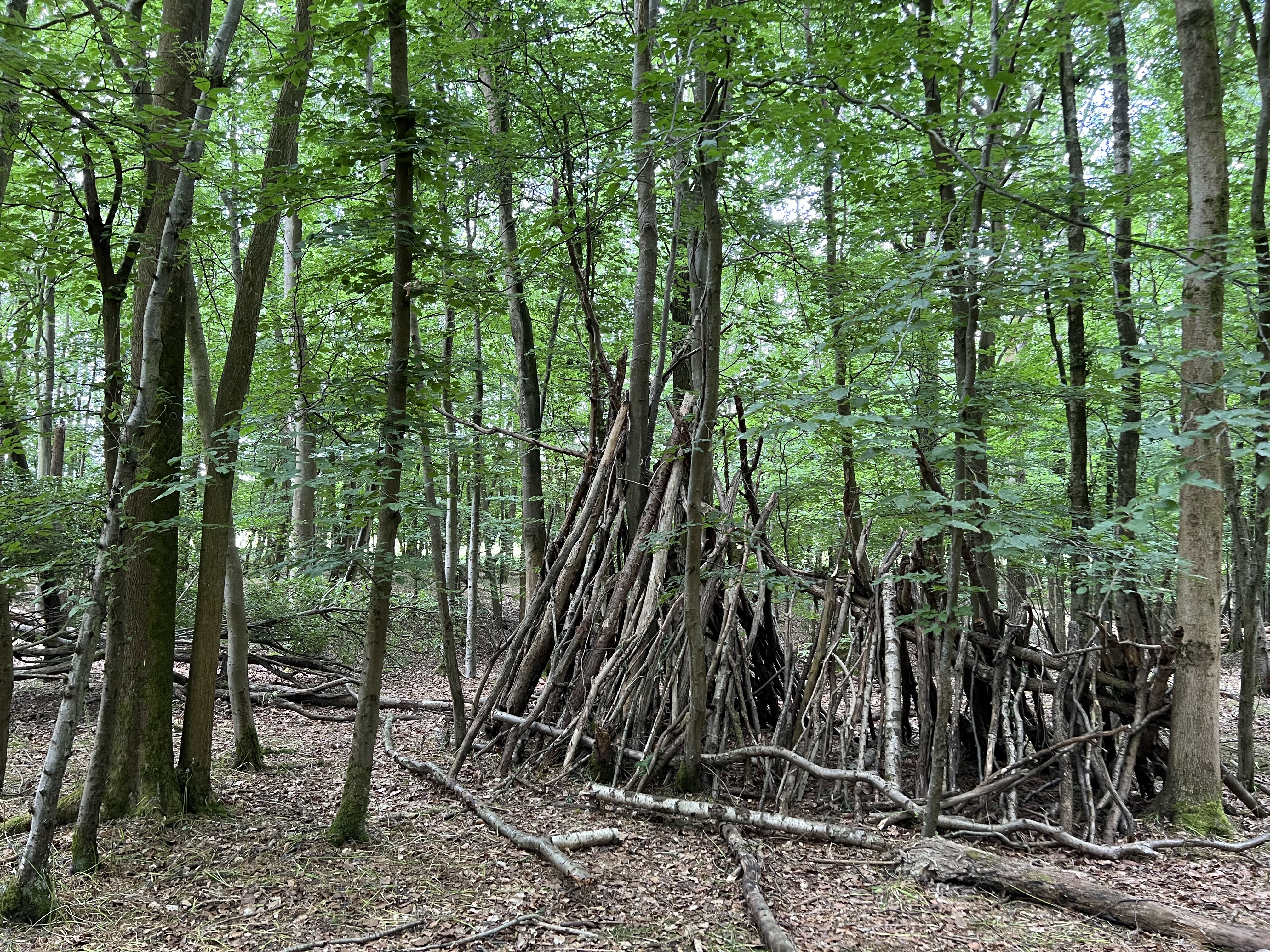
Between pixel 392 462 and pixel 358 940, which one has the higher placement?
pixel 392 462

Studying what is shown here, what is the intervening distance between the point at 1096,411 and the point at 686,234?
422cm

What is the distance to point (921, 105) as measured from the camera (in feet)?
27.0

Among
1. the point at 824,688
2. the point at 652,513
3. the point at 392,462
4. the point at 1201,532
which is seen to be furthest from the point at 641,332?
the point at 1201,532

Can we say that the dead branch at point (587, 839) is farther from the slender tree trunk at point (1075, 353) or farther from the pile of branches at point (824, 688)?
the slender tree trunk at point (1075, 353)

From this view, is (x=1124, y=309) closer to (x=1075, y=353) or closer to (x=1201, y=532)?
(x=1201, y=532)

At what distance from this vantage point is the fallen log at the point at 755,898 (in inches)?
119

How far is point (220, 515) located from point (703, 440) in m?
2.92

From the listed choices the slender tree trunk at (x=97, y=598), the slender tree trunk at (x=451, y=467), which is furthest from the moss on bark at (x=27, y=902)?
the slender tree trunk at (x=451, y=467)

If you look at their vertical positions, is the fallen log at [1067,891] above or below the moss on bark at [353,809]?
below

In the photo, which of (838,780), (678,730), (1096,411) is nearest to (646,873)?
(678,730)

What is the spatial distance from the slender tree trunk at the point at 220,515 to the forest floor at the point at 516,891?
35 cm

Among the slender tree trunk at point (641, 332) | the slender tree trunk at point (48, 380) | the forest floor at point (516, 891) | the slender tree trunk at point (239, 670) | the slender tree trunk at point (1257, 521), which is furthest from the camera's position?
the slender tree trunk at point (641, 332)

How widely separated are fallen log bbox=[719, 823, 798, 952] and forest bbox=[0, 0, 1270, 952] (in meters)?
0.03

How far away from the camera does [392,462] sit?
3854 millimetres
